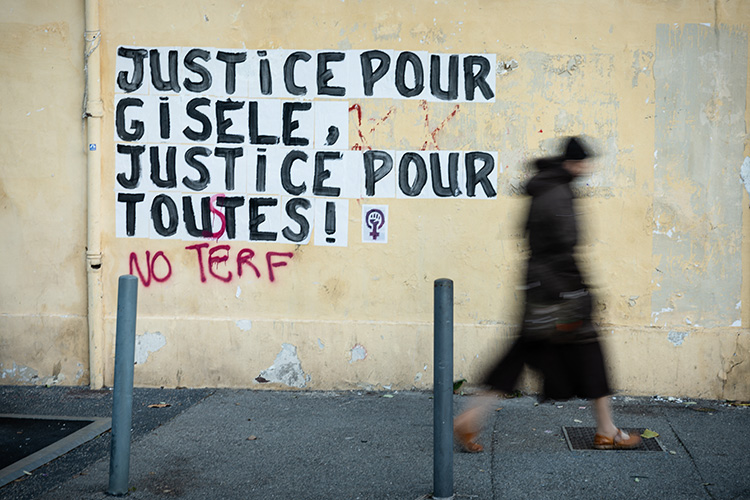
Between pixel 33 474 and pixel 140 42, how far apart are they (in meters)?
3.29

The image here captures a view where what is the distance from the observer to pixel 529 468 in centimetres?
413

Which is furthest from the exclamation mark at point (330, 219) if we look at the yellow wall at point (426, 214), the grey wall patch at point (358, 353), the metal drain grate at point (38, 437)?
the metal drain grate at point (38, 437)

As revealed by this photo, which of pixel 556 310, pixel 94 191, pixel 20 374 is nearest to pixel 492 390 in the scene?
pixel 556 310

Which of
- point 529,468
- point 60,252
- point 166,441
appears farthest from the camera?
point 60,252

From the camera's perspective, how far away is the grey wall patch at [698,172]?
17.9ft

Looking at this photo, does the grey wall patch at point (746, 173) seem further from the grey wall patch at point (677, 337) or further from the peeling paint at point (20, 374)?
the peeling paint at point (20, 374)

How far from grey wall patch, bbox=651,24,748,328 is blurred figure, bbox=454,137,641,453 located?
1590 mm

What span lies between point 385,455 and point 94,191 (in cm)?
312

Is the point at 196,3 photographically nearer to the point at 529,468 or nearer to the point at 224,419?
the point at 224,419

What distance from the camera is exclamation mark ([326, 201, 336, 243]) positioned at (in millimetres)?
5806

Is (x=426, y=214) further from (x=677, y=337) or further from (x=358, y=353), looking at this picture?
(x=677, y=337)

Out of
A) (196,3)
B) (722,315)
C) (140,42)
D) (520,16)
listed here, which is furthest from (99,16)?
(722,315)

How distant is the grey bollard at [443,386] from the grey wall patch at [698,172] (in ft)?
8.63

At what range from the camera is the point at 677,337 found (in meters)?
5.52
